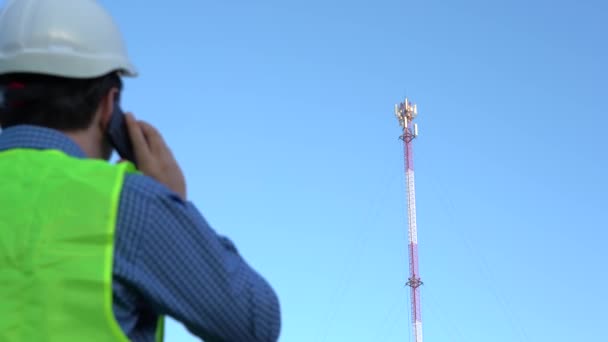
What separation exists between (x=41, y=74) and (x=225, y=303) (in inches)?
26.2

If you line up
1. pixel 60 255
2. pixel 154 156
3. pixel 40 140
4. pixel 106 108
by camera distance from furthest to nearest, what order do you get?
pixel 154 156 < pixel 106 108 < pixel 40 140 < pixel 60 255

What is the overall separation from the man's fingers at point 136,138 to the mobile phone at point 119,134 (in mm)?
12

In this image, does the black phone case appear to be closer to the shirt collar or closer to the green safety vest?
the shirt collar

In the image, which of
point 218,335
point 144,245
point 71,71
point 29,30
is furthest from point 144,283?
point 29,30

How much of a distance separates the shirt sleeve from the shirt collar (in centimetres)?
27

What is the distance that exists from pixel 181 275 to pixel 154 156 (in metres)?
0.44

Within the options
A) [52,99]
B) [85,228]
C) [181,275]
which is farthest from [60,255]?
[52,99]

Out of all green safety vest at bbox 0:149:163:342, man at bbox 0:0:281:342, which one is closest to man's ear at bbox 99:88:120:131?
man at bbox 0:0:281:342

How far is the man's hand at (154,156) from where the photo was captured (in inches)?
87.0

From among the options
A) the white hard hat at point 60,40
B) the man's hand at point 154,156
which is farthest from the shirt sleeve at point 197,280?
the white hard hat at point 60,40

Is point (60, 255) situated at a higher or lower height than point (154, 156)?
lower

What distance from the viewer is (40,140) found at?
2.04 m

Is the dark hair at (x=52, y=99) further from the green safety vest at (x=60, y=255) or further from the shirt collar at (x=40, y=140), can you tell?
the green safety vest at (x=60, y=255)

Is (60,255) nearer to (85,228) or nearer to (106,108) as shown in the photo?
(85,228)
